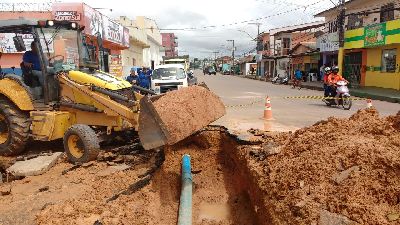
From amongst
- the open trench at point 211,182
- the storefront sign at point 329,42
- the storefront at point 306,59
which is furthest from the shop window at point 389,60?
the open trench at point 211,182

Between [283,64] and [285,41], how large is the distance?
12.0 ft

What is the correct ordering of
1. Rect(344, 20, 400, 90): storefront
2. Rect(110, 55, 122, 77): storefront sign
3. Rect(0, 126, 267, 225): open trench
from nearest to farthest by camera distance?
Rect(0, 126, 267, 225): open trench < Rect(110, 55, 122, 77): storefront sign < Rect(344, 20, 400, 90): storefront

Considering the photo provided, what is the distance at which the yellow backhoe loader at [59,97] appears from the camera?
723cm

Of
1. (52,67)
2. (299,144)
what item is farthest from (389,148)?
(52,67)

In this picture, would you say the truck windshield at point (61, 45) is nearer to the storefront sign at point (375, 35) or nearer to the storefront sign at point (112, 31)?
the storefront sign at point (112, 31)

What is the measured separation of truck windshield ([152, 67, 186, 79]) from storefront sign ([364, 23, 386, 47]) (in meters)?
13.3

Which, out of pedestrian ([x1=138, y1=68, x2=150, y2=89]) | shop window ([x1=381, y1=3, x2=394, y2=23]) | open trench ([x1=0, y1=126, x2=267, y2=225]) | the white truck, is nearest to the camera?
open trench ([x1=0, y1=126, x2=267, y2=225])

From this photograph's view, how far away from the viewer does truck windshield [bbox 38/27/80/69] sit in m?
7.71

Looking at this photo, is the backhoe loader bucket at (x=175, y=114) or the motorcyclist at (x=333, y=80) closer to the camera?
the backhoe loader bucket at (x=175, y=114)

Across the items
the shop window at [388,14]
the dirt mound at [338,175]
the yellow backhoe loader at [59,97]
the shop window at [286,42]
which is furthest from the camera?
the shop window at [286,42]

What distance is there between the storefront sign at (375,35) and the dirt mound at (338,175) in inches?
847

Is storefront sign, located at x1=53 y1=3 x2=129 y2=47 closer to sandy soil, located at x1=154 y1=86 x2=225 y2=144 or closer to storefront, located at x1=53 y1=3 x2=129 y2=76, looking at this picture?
storefront, located at x1=53 y1=3 x2=129 y2=76

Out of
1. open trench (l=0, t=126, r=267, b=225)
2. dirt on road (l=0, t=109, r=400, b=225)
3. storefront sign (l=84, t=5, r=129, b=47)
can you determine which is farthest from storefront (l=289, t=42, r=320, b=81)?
dirt on road (l=0, t=109, r=400, b=225)

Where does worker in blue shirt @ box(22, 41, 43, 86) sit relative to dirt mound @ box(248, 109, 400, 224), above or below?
above
